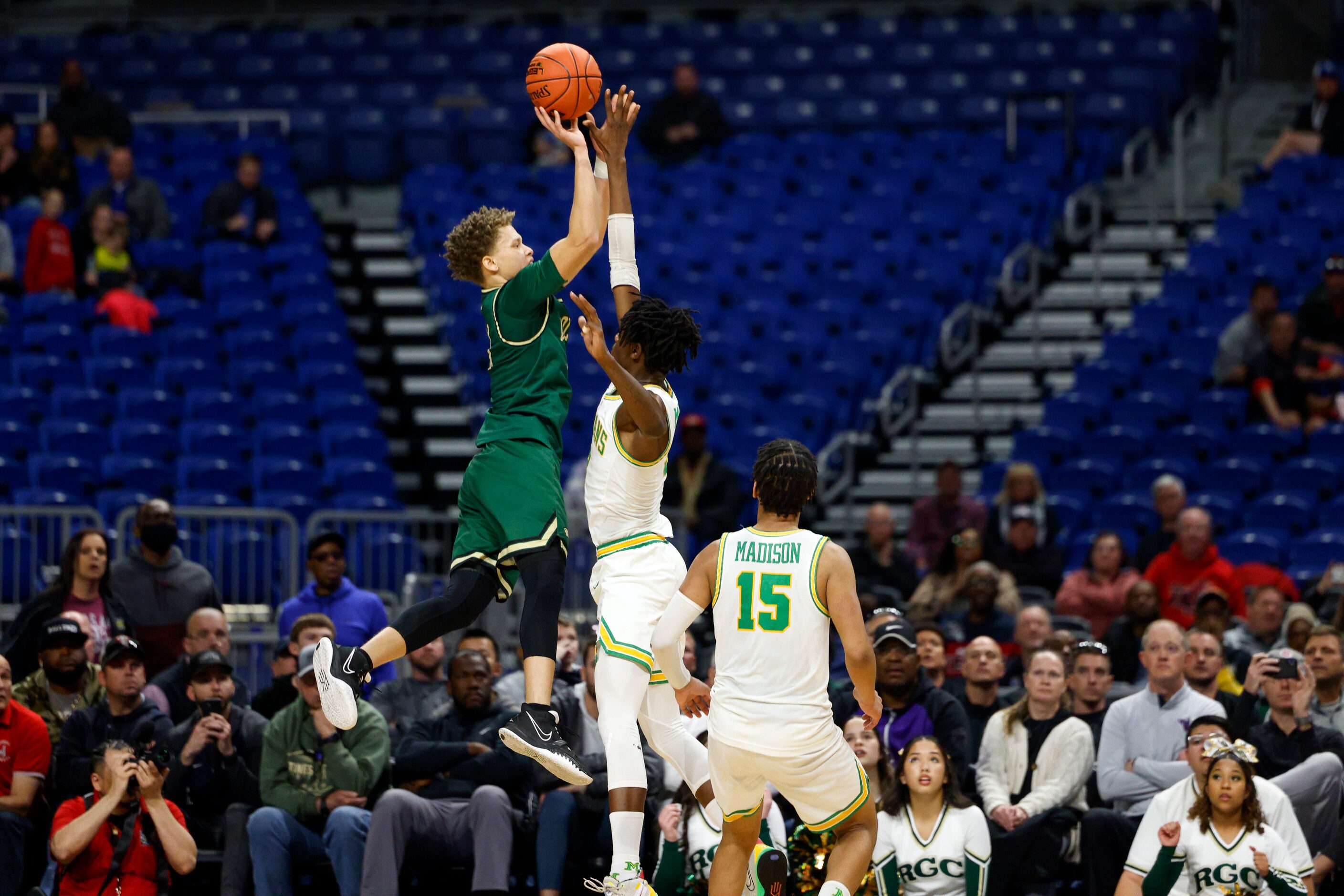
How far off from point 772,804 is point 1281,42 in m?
14.8

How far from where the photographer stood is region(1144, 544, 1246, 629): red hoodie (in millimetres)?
11305

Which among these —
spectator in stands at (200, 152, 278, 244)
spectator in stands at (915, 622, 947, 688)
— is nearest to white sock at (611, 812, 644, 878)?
spectator in stands at (915, 622, 947, 688)

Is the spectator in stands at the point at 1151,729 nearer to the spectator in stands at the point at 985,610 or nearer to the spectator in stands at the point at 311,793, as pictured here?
the spectator in stands at the point at 985,610

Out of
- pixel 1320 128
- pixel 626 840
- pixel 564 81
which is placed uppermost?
pixel 1320 128

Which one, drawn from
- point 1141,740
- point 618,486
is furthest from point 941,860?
point 618,486

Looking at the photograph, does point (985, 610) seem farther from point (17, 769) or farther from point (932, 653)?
point (17, 769)

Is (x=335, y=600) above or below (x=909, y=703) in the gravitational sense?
above

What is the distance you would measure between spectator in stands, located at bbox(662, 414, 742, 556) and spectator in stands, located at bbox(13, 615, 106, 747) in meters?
4.31

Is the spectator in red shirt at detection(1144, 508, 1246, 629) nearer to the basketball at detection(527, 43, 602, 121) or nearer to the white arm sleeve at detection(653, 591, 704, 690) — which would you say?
the white arm sleeve at detection(653, 591, 704, 690)

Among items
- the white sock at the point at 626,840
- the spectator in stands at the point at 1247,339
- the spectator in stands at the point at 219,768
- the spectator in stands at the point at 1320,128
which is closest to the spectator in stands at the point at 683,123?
the spectator in stands at the point at 1320,128

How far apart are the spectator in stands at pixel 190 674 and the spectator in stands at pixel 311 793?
61 cm

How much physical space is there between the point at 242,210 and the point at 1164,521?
934cm

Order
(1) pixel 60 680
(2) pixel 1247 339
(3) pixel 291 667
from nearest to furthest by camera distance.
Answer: (1) pixel 60 680 < (3) pixel 291 667 < (2) pixel 1247 339

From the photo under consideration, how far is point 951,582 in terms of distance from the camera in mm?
11867
